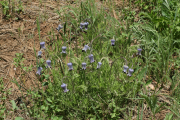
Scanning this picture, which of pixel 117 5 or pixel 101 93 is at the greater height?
pixel 117 5

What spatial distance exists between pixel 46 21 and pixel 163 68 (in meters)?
2.37

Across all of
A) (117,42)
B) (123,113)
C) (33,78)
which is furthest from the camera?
(117,42)

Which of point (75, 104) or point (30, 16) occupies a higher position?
point (30, 16)

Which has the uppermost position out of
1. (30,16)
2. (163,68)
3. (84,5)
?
(84,5)

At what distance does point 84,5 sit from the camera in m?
4.17

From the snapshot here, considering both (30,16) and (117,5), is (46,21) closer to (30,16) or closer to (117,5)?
(30,16)

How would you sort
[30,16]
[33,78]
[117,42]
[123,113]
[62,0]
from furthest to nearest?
[62,0] < [30,16] < [117,42] < [33,78] < [123,113]

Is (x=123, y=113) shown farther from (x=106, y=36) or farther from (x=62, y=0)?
(x=62, y=0)

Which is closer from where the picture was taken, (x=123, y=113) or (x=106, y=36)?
(x=123, y=113)

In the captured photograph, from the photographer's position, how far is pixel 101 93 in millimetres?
2803

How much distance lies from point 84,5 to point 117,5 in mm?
1022

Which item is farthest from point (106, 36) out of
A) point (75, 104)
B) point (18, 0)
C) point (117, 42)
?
point (18, 0)

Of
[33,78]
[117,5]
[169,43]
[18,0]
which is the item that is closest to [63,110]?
[33,78]

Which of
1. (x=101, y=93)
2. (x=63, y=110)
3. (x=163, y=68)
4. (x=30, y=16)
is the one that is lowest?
(x=63, y=110)
